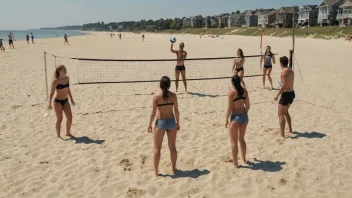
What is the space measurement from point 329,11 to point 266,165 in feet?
253

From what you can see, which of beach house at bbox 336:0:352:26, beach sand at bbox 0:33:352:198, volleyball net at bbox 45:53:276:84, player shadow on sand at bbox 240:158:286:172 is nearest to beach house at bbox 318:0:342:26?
beach house at bbox 336:0:352:26

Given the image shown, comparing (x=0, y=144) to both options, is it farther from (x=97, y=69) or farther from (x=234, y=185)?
(x=97, y=69)

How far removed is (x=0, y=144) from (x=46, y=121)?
5.44ft

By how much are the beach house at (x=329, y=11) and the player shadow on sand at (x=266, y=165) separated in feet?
238

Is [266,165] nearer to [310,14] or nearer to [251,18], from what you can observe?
[310,14]

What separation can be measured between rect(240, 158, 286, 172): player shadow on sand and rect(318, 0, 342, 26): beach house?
238ft

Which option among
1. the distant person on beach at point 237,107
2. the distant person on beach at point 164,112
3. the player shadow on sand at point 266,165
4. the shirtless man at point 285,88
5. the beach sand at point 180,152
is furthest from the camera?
the shirtless man at point 285,88

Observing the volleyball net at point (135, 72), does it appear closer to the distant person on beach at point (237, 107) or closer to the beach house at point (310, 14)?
the distant person on beach at point (237, 107)

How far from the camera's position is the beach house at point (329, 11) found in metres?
71.1

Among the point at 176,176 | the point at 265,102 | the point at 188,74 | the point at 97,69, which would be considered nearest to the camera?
the point at 176,176

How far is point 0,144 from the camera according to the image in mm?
6973

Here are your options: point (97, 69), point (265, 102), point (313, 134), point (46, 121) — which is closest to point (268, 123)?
point (313, 134)

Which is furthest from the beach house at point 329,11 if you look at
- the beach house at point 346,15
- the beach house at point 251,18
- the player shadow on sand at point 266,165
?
the player shadow on sand at point 266,165

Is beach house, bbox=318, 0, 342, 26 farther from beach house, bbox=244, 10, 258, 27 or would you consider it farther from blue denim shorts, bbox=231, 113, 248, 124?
blue denim shorts, bbox=231, 113, 248, 124
